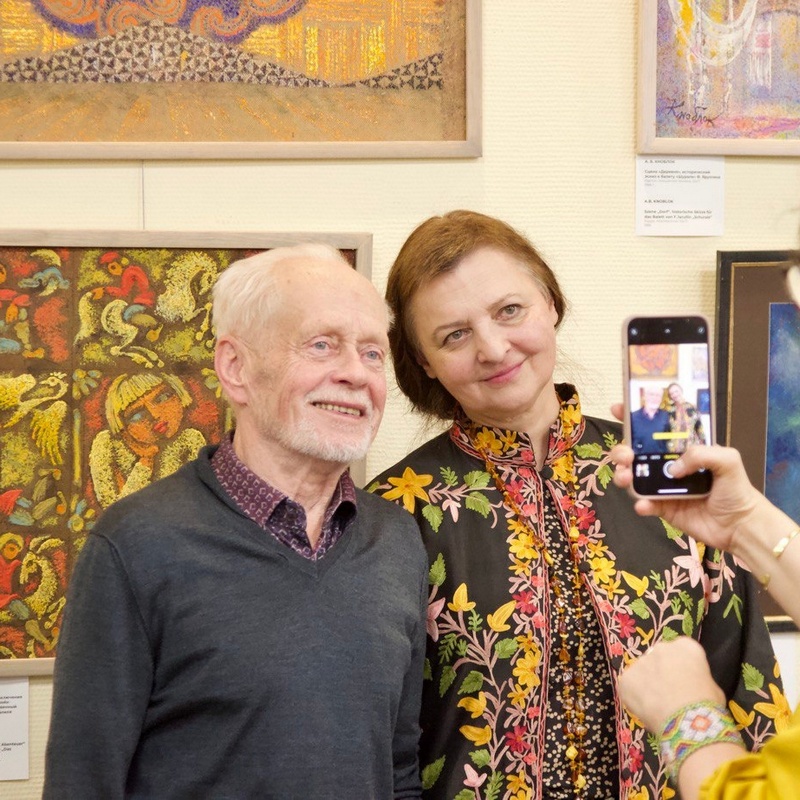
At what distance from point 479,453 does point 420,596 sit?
0.26 metres

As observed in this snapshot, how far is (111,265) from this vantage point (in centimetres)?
187

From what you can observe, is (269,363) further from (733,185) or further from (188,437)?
(733,185)

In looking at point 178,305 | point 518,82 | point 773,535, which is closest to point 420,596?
point 773,535

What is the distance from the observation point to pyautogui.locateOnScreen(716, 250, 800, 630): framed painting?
6.44ft

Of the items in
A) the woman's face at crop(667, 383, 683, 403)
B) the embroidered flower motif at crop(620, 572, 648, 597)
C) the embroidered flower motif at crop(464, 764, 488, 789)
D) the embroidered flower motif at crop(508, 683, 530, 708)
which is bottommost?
the embroidered flower motif at crop(464, 764, 488, 789)

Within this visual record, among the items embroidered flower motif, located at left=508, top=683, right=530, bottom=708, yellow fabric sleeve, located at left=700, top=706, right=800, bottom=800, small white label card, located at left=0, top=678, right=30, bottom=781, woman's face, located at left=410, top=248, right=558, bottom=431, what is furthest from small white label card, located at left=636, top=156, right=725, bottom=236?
small white label card, located at left=0, top=678, right=30, bottom=781

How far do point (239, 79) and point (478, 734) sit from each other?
122 cm

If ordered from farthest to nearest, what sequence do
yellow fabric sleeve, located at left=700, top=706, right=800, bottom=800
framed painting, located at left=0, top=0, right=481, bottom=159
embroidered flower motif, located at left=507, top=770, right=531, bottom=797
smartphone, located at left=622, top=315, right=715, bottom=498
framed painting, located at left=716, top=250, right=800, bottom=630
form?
framed painting, located at left=716, top=250, right=800, bottom=630, framed painting, located at left=0, top=0, right=481, bottom=159, embroidered flower motif, located at left=507, top=770, right=531, bottom=797, smartphone, located at left=622, top=315, right=715, bottom=498, yellow fabric sleeve, located at left=700, top=706, right=800, bottom=800

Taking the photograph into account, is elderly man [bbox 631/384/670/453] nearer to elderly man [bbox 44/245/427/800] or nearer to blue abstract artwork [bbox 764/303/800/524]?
elderly man [bbox 44/245/427/800]

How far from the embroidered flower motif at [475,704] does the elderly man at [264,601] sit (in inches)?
2.7

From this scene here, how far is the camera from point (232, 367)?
150cm

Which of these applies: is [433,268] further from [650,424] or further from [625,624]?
[625,624]
